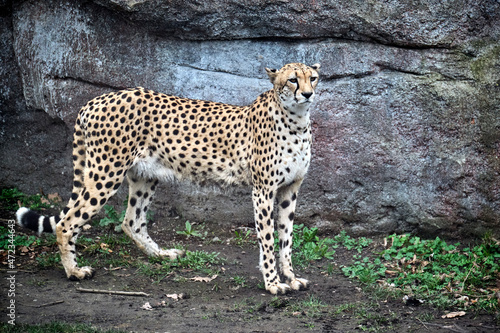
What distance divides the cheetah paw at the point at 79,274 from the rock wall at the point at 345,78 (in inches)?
67.8

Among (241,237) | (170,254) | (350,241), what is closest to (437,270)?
(350,241)

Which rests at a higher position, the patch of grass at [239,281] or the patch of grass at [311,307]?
the patch of grass at [311,307]

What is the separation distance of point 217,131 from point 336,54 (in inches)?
67.9

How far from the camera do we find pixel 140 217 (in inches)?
266

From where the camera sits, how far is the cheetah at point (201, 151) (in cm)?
588

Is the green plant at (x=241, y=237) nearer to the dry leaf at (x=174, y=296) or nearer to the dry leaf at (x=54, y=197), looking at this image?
the dry leaf at (x=174, y=296)

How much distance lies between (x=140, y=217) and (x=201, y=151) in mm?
1084

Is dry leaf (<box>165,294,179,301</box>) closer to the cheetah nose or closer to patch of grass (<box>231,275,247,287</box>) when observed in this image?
patch of grass (<box>231,275,247,287</box>)

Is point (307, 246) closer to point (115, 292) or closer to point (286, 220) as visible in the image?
point (286, 220)

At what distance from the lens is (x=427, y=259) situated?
6.56 meters

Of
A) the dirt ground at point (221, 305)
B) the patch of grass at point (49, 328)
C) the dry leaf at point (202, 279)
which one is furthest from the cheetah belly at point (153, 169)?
the patch of grass at point (49, 328)

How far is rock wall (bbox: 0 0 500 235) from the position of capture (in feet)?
22.1

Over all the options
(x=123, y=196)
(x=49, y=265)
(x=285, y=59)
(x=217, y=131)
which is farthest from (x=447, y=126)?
(x=49, y=265)

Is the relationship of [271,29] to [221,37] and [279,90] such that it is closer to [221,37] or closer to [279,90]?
[221,37]
